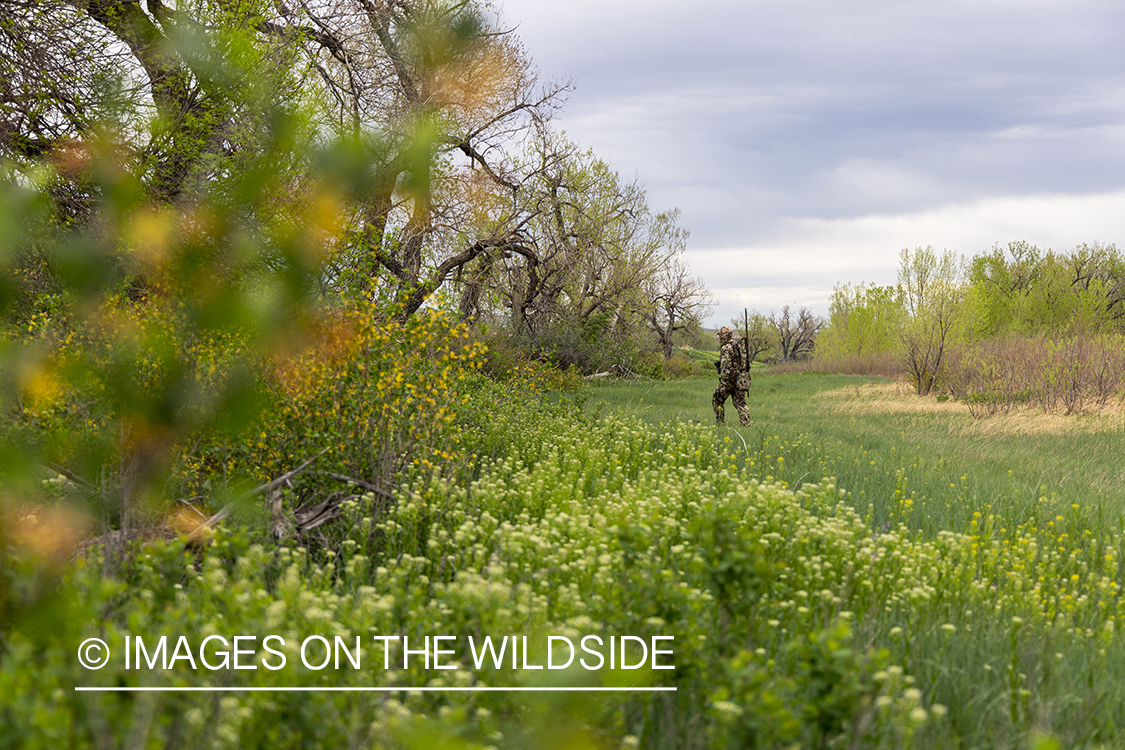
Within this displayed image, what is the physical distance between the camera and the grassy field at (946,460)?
255 inches

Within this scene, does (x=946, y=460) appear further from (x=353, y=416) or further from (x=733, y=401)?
(x=353, y=416)

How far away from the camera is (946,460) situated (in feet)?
30.5

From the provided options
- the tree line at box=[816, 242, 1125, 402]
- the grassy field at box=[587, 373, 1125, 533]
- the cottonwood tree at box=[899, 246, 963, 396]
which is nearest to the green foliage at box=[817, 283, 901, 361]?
the tree line at box=[816, 242, 1125, 402]

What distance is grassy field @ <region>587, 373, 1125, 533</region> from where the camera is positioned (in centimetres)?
648

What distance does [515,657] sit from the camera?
7.99 ft

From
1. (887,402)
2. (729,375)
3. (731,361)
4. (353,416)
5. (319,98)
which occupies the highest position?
(319,98)

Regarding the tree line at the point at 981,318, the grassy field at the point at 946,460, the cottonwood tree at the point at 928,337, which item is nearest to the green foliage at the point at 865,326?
the tree line at the point at 981,318

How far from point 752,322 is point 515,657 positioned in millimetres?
84575

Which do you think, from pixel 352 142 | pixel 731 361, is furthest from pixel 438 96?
pixel 352 142

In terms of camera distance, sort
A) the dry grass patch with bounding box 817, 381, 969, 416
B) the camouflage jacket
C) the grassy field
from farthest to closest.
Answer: the dry grass patch with bounding box 817, 381, 969, 416, the camouflage jacket, the grassy field

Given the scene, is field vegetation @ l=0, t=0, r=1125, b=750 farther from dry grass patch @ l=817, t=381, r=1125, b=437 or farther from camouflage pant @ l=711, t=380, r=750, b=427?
dry grass patch @ l=817, t=381, r=1125, b=437

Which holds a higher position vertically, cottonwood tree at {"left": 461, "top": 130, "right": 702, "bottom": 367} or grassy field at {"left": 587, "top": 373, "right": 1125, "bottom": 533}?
cottonwood tree at {"left": 461, "top": 130, "right": 702, "bottom": 367}

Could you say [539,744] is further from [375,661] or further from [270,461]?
[270,461]

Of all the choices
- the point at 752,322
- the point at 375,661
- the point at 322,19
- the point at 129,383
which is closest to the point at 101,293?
the point at 129,383
